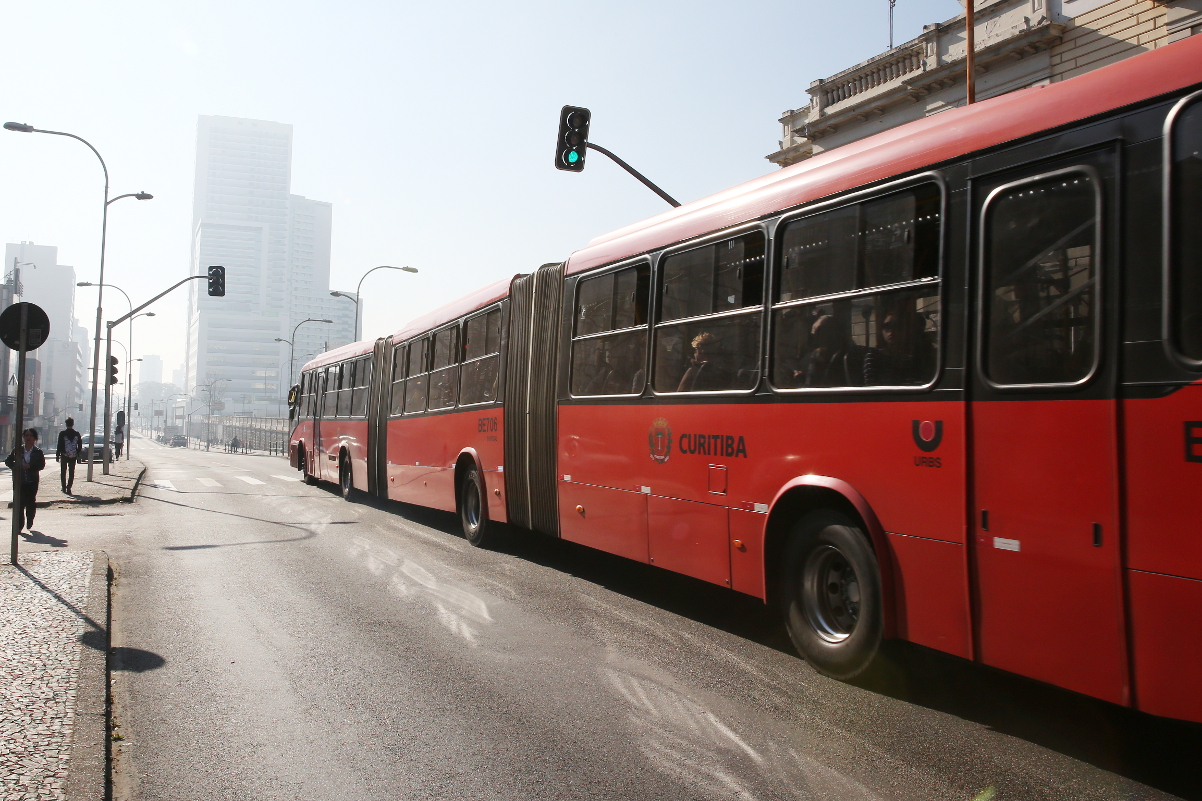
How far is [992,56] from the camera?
19.5 meters

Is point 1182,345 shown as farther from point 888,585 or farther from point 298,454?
point 298,454

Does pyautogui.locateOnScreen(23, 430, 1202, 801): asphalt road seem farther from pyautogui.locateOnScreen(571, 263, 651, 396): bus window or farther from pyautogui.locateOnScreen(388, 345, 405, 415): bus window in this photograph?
pyautogui.locateOnScreen(388, 345, 405, 415): bus window

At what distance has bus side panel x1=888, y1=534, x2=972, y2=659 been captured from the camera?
4301 millimetres

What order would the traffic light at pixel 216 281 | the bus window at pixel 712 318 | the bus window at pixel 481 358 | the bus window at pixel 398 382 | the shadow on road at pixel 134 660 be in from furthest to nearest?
the traffic light at pixel 216 281 → the bus window at pixel 398 382 → the bus window at pixel 481 358 → the bus window at pixel 712 318 → the shadow on road at pixel 134 660

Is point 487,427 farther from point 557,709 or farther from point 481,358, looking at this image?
point 557,709

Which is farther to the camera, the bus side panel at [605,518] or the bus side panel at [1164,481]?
the bus side panel at [605,518]

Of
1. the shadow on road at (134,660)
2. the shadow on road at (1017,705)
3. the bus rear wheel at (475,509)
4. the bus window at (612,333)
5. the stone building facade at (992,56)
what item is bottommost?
the shadow on road at (134,660)

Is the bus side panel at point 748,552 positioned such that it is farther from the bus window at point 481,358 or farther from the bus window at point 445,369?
the bus window at point 445,369

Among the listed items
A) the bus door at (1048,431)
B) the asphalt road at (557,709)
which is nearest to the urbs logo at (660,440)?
the asphalt road at (557,709)

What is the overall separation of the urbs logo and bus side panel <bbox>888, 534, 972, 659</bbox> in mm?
2409

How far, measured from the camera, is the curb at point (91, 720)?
143 inches

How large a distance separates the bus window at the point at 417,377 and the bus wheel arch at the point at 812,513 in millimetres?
8474

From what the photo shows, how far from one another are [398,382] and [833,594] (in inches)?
425

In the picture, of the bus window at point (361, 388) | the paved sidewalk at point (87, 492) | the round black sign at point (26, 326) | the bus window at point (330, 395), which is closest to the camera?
the round black sign at point (26, 326)
